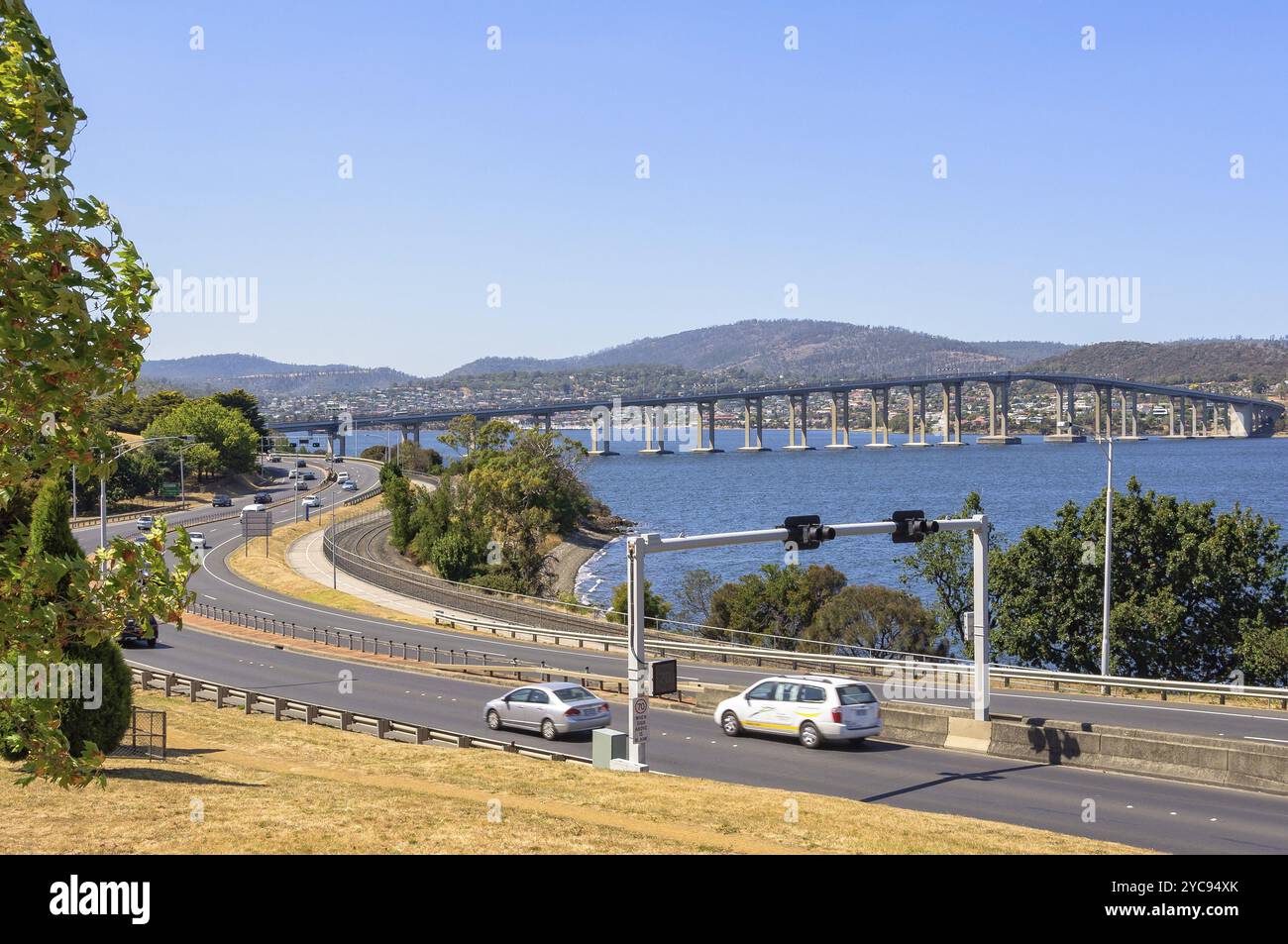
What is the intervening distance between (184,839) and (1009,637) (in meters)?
42.9

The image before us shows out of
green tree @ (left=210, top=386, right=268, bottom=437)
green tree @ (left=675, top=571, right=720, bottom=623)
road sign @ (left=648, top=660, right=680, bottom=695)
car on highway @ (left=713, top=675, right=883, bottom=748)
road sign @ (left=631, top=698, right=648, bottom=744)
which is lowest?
green tree @ (left=675, top=571, right=720, bottom=623)

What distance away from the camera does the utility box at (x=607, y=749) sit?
2144 centimetres

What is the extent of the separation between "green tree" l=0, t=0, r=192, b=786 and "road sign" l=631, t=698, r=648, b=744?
489 inches

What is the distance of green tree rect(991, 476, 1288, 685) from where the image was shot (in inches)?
1849

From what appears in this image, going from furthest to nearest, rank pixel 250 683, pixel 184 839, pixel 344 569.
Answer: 1. pixel 344 569
2. pixel 250 683
3. pixel 184 839

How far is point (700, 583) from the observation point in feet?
225

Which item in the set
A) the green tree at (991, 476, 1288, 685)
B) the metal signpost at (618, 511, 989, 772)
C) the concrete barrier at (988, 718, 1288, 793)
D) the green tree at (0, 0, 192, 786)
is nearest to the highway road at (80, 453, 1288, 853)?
the concrete barrier at (988, 718, 1288, 793)

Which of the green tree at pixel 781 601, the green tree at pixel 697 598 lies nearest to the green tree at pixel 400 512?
the green tree at pixel 697 598

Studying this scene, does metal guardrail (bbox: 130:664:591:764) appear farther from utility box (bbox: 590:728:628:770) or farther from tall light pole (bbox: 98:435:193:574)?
tall light pole (bbox: 98:435:193:574)

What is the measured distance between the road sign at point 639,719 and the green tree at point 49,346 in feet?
40.7

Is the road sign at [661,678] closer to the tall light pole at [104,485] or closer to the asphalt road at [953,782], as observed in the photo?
the asphalt road at [953,782]

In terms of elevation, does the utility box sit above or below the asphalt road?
above

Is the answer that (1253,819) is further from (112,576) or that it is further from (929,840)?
(112,576)

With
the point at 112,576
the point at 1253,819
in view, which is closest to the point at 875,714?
the point at 1253,819
